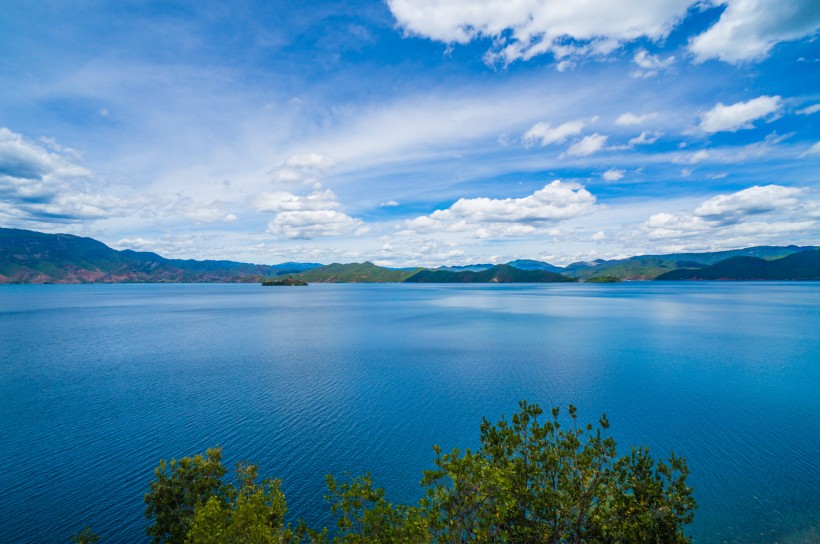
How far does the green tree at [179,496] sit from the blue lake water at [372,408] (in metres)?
9.75

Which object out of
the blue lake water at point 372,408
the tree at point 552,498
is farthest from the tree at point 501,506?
the blue lake water at point 372,408

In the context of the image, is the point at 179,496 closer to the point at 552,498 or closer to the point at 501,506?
the point at 501,506

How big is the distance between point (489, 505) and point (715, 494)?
86.5 feet

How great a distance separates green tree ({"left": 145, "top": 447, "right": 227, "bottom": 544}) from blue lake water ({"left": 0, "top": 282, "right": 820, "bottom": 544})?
9.75 m

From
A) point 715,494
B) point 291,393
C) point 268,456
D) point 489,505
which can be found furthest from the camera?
point 291,393

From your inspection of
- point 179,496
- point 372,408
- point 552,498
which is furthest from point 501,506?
point 372,408

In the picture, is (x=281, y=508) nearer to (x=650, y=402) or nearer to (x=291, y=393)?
(x=291, y=393)

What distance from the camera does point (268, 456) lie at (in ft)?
123

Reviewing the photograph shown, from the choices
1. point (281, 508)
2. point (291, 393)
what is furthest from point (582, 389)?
point (281, 508)

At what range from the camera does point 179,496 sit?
21.6 metres

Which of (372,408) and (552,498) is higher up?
(552,498)

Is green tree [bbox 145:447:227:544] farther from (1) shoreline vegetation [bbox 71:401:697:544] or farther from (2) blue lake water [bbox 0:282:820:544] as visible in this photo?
(2) blue lake water [bbox 0:282:820:544]

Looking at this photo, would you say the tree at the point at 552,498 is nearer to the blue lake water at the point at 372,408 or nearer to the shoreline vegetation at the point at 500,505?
the shoreline vegetation at the point at 500,505

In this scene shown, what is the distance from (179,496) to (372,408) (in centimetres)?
3122
